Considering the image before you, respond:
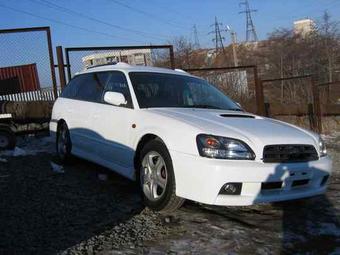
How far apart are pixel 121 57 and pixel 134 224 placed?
796cm

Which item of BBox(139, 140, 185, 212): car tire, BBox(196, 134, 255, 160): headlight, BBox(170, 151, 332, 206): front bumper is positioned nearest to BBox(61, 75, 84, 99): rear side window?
BBox(139, 140, 185, 212): car tire

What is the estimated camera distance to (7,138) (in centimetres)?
1018

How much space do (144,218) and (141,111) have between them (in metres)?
1.31

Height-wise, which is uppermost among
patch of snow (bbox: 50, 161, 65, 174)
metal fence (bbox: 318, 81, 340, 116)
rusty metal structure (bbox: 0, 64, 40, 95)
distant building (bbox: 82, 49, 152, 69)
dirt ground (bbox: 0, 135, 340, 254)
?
distant building (bbox: 82, 49, 152, 69)

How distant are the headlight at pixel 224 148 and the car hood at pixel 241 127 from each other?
0.06 m

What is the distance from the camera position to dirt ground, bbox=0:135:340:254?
4344 millimetres

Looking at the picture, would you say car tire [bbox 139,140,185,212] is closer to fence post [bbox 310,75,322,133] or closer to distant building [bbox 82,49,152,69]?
distant building [bbox 82,49,152,69]

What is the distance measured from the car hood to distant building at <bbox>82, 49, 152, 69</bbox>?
593cm

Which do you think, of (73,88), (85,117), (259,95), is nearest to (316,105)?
(259,95)

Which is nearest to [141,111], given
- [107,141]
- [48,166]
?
[107,141]

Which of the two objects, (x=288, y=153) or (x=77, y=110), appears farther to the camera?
(x=77, y=110)

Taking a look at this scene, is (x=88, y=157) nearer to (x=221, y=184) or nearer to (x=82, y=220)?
(x=82, y=220)

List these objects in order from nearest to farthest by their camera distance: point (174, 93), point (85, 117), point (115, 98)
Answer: point (115, 98)
point (174, 93)
point (85, 117)

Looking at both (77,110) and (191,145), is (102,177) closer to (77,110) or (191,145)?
(77,110)
